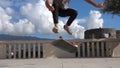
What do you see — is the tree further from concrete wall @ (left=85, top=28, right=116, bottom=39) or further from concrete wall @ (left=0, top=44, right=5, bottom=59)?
concrete wall @ (left=0, top=44, right=5, bottom=59)

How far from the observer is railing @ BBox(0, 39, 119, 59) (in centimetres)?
2653

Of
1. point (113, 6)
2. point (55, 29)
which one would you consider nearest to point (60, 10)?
point (55, 29)

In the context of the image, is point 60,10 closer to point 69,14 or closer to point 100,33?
point 69,14

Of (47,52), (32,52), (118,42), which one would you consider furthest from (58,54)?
(118,42)

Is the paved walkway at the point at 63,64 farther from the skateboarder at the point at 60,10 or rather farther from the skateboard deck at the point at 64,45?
the skateboarder at the point at 60,10

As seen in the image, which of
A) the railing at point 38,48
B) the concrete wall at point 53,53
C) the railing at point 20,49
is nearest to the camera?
the concrete wall at point 53,53

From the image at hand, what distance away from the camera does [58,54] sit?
25.0 metres

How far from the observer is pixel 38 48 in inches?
1040

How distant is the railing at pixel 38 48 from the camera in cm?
2653

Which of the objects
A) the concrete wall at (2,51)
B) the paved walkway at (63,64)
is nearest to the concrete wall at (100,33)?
the concrete wall at (2,51)

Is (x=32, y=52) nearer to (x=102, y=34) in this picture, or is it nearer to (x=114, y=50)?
(x=114, y=50)

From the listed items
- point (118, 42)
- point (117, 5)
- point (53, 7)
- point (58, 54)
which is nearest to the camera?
point (53, 7)

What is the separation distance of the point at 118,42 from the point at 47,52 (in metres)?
5.03

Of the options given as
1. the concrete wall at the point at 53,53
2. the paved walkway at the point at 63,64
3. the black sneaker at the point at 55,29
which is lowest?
the concrete wall at the point at 53,53
